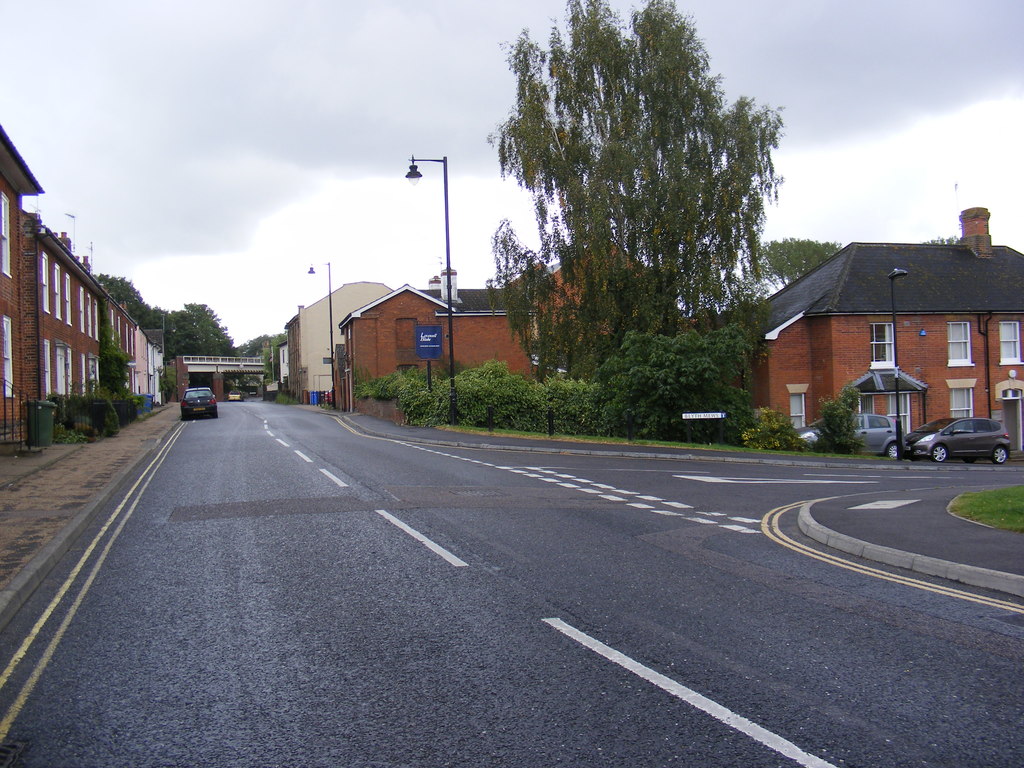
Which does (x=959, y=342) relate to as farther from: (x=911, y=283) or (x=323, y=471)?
(x=323, y=471)

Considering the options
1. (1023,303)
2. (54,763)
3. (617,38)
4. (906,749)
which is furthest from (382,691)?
(1023,303)

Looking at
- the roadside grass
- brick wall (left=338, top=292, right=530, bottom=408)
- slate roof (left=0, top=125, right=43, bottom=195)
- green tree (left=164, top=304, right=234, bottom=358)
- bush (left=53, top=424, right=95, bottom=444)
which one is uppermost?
green tree (left=164, top=304, right=234, bottom=358)

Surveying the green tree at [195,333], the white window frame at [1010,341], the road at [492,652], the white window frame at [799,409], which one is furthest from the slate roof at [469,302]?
the green tree at [195,333]

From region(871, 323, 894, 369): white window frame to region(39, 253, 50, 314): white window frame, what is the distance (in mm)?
29995

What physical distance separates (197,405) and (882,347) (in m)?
31.7

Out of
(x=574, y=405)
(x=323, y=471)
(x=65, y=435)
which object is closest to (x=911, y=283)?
(x=574, y=405)

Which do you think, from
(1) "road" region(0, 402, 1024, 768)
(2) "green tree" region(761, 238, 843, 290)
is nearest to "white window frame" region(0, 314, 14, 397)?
(1) "road" region(0, 402, 1024, 768)

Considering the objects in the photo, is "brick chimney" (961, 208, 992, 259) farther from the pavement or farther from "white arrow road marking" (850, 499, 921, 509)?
"white arrow road marking" (850, 499, 921, 509)

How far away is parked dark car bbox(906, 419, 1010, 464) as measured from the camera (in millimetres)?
27359

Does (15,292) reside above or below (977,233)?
below

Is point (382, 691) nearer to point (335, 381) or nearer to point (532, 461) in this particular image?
point (532, 461)

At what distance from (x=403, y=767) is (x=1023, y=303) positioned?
1490 inches

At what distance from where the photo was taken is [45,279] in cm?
2738

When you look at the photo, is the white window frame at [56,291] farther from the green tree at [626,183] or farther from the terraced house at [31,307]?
the green tree at [626,183]
